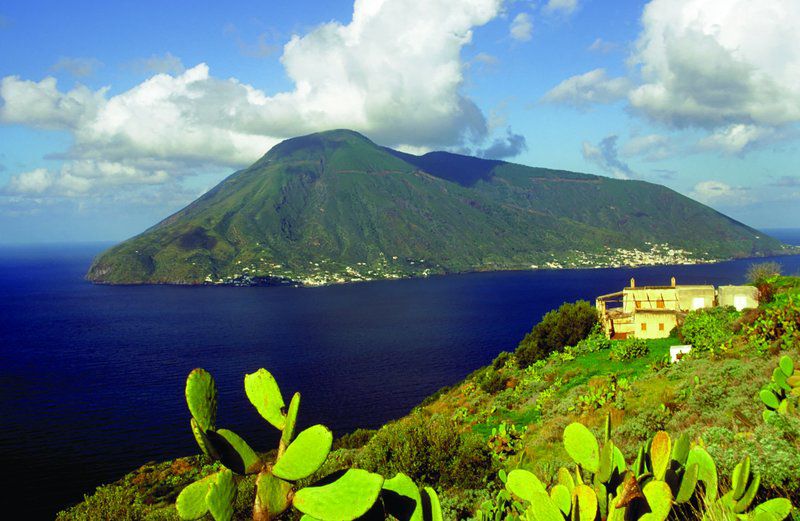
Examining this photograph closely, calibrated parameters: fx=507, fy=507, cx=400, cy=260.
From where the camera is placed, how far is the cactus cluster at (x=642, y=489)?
499 centimetres

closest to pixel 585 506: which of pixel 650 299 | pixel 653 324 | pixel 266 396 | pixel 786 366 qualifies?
pixel 266 396

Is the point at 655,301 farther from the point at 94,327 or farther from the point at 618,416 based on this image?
the point at 94,327

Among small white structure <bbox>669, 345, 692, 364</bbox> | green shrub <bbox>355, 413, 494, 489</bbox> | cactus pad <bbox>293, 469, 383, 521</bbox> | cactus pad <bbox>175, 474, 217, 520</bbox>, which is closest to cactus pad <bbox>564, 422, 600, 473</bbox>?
cactus pad <bbox>293, 469, 383, 521</bbox>

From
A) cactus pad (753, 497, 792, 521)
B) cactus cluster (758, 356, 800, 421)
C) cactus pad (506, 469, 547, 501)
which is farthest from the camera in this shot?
cactus cluster (758, 356, 800, 421)

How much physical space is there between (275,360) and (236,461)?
91055 mm

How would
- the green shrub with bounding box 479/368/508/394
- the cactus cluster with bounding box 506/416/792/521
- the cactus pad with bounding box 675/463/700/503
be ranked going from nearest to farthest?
the cactus cluster with bounding box 506/416/792/521, the cactus pad with bounding box 675/463/700/503, the green shrub with bounding box 479/368/508/394

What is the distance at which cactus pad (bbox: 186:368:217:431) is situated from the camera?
3.90 meters

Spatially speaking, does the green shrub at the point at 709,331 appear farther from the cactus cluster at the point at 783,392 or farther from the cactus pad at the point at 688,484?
the cactus pad at the point at 688,484

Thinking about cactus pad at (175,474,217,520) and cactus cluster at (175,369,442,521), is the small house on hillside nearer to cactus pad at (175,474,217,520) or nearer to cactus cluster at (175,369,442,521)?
cactus cluster at (175,369,442,521)

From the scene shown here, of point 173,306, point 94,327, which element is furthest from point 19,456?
point 173,306

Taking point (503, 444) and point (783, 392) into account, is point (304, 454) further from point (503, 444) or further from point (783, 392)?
point (503, 444)

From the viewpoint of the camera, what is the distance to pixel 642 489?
514 cm

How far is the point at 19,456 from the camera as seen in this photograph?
4997cm

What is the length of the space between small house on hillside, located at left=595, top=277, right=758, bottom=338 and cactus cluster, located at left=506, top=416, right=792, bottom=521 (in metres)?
43.6
